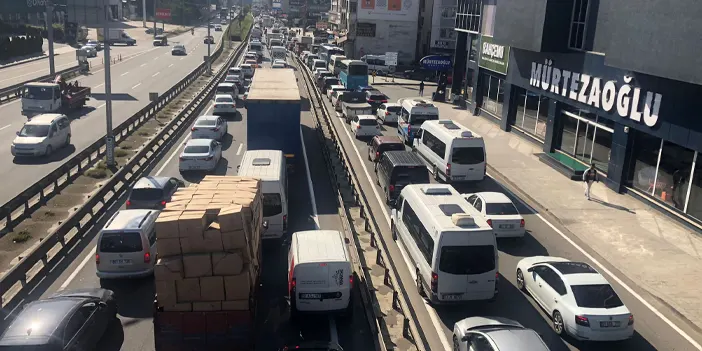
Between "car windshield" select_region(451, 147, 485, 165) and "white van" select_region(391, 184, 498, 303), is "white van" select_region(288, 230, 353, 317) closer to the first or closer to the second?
"white van" select_region(391, 184, 498, 303)

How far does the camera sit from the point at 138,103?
Result: 4638 cm

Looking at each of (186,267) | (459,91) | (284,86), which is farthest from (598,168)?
(459,91)

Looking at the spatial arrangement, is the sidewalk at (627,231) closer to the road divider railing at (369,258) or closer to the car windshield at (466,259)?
the car windshield at (466,259)

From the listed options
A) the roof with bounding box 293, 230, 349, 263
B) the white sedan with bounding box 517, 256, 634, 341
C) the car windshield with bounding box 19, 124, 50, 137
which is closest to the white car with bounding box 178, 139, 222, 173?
the car windshield with bounding box 19, 124, 50, 137

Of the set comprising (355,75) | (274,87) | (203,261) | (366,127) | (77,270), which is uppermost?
(274,87)

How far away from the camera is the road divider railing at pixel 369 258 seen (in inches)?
516

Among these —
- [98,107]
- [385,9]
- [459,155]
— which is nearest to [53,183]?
[459,155]

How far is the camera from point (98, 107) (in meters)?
43.8

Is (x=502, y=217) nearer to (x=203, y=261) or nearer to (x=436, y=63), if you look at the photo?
(x=203, y=261)

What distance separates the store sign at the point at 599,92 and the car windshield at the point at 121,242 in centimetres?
2016

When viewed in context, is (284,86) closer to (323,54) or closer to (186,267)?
(186,267)

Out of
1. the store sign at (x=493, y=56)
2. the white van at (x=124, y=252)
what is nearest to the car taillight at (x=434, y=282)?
the white van at (x=124, y=252)

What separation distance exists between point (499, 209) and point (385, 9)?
69.3 meters

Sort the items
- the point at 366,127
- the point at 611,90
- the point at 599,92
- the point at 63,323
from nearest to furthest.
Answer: the point at 63,323 → the point at 611,90 → the point at 599,92 → the point at 366,127
